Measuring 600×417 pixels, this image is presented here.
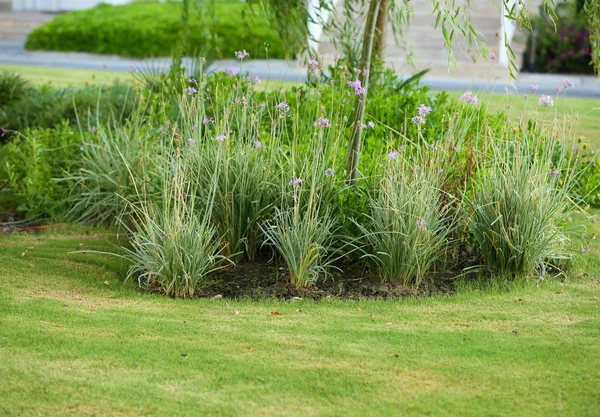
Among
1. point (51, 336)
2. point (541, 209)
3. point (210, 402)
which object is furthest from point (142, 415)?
point (541, 209)

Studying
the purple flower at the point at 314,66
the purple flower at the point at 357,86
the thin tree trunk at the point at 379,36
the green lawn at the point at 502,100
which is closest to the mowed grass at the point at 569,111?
the green lawn at the point at 502,100

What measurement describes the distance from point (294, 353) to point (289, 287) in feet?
3.42

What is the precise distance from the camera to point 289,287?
4973 millimetres

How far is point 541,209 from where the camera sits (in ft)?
16.5

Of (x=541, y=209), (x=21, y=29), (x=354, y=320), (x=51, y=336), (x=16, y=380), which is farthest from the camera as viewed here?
(x=21, y=29)

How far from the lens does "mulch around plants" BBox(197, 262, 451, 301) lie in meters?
4.91

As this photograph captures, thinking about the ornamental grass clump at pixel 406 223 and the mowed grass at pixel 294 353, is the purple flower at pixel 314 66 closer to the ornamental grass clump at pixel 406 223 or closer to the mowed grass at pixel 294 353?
the ornamental grass clump at pixel 406 223

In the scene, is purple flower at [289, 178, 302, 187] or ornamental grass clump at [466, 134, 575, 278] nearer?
purple flower at [289, 178, 302, 187]

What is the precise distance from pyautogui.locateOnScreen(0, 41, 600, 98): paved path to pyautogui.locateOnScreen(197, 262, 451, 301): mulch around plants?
24.2 ft

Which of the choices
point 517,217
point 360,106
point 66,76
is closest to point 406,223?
point 517,217

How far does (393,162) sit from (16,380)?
2.59 metres

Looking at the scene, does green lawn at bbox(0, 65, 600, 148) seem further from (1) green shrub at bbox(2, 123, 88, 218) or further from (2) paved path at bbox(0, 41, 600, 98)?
(1) green shrub at bbox(2, 123, 88, 218)

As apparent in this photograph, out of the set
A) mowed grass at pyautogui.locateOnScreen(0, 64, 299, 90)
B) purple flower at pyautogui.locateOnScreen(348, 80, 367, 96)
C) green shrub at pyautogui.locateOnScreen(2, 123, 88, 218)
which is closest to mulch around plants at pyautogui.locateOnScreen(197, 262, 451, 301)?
purple flower at pyautogui.locateOnScreen(348, 80, 367, 96)

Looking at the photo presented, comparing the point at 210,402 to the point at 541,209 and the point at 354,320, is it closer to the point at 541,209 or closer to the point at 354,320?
the point at 354,320
